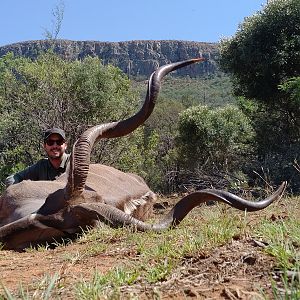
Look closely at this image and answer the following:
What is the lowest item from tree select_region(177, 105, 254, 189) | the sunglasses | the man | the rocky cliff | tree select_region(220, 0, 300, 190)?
tree select_region(177, 105, 254, 189)

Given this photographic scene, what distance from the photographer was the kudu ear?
5109 mm

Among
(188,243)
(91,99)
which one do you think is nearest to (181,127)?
(91,99)

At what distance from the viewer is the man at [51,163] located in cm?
650

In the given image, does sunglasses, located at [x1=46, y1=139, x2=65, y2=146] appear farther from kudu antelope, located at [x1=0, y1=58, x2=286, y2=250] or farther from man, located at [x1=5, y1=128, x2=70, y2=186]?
kudu antelope, located at [x1=0, y1=58, x2=286, y2=250]

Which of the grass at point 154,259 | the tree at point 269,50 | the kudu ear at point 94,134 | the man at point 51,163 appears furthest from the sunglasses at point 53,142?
the tree at point 269,50

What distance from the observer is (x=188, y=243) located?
3.13 meters

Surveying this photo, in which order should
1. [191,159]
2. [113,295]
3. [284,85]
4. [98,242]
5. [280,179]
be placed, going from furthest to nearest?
[191,159] → [284,85] → [280,179] → [98,242] → [113,295]

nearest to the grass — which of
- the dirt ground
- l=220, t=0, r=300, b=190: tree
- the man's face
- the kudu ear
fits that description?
the dirt ground

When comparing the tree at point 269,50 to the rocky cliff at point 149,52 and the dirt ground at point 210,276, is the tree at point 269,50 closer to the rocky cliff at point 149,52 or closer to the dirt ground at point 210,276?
the dirt ground at point 210,276

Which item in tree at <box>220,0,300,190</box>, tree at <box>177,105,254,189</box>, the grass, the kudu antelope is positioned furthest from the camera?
tree at <box>177,105,254,189</box>

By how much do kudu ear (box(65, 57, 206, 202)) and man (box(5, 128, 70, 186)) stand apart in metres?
0.96

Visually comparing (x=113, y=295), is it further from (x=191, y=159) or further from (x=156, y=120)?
(x=156, y=120)

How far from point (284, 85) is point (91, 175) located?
6852 millimetres

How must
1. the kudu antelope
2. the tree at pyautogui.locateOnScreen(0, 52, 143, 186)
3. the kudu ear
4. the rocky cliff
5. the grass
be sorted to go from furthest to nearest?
the rocky cliff
the tree at pyautogui.locateOnScreen(0, 52, 143, 186)
the kudu ear
the kudu antelope
the grass
